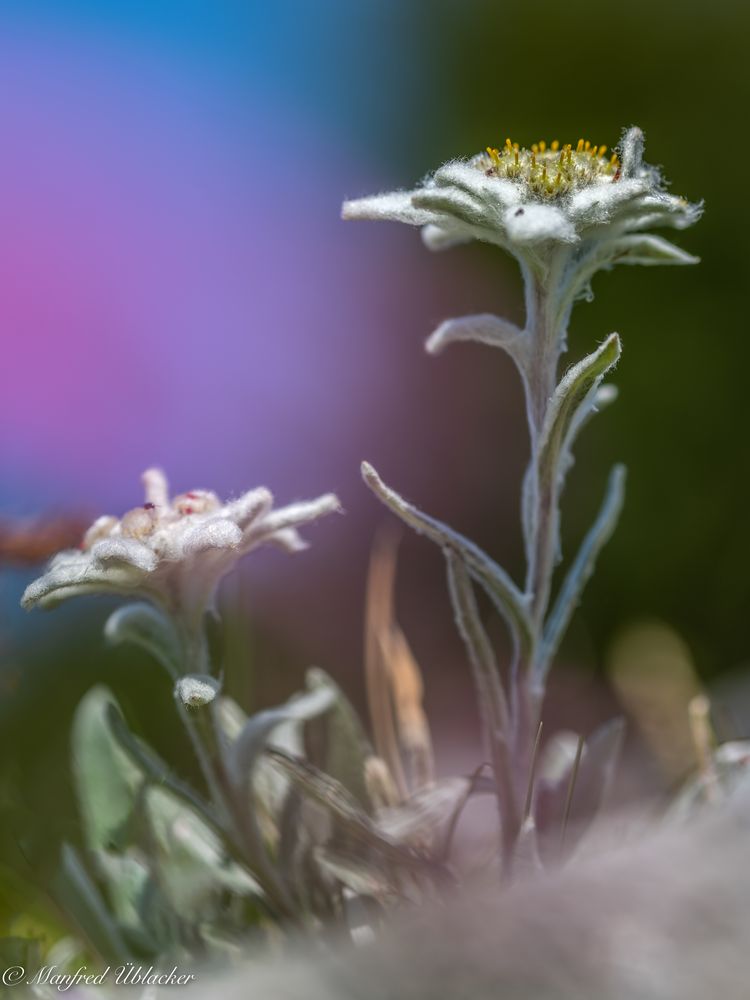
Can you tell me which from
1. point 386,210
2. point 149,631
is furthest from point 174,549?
point 386,210

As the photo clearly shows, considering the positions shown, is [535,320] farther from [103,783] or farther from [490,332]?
[103,783]

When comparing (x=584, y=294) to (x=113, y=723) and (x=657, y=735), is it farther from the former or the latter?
(x=657, y=735)

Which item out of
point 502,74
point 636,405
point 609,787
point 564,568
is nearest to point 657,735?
point 609,787

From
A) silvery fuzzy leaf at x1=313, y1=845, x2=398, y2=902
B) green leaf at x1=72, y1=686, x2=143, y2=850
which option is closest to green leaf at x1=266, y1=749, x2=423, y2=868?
silvery fuzzy leaf at x1=313, y1=845, x2=398, y2=902

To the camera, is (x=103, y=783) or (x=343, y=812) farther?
(x=103, y=783)

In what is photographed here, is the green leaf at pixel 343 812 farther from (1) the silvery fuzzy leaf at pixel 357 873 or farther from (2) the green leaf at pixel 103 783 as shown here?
(2) the green leaf at pixel 103 783

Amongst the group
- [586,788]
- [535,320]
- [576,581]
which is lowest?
[586,788]

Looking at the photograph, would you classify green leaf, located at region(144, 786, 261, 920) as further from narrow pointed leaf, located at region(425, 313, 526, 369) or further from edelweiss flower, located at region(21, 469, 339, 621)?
narrow pointed leaf, located at region(425, 313, 526, 369)
